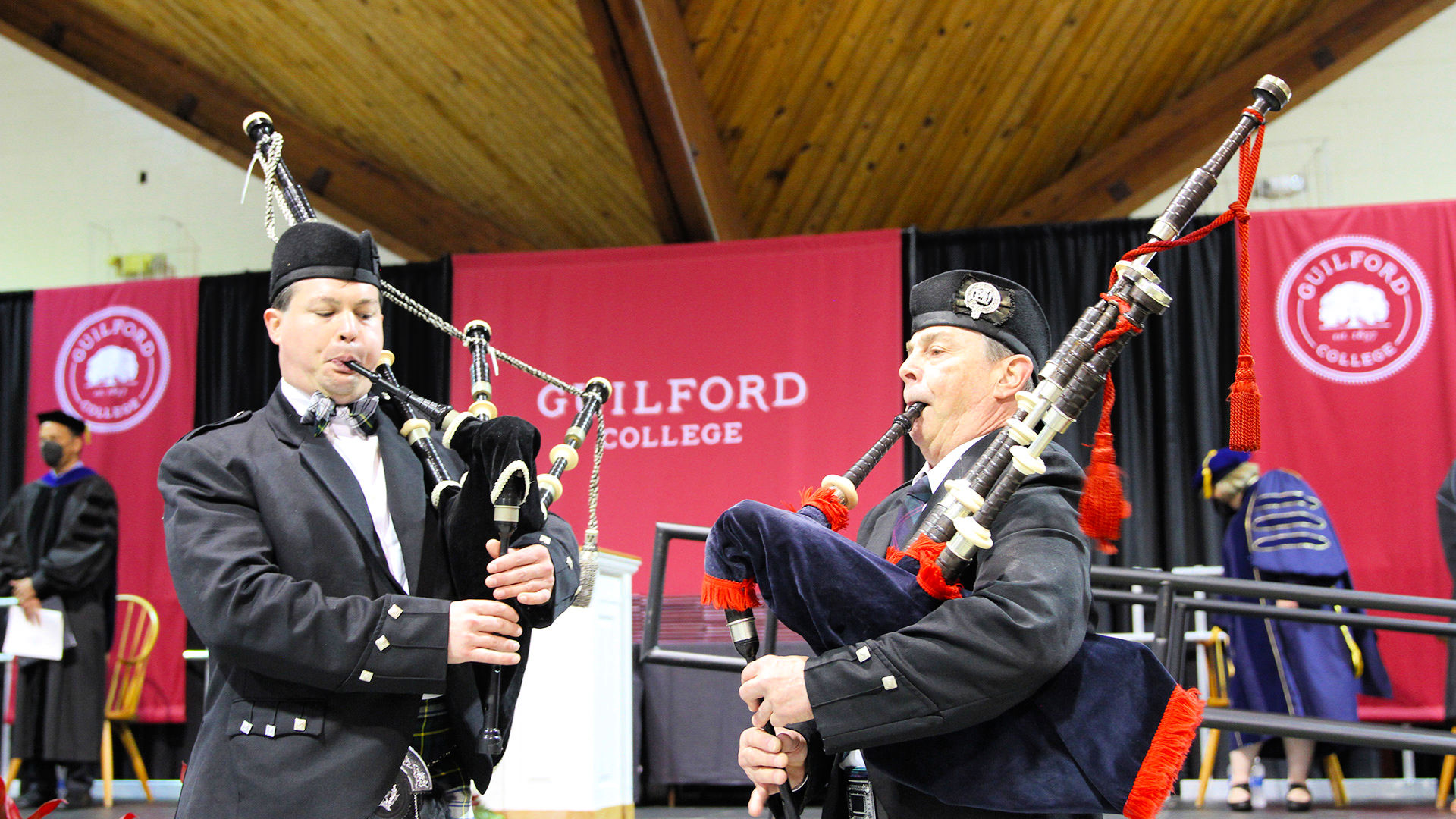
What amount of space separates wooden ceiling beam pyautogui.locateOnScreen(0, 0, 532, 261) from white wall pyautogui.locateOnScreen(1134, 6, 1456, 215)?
3924 millimetres

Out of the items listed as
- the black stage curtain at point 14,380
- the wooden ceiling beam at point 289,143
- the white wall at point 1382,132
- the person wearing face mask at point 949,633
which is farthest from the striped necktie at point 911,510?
the black stage curtain at point 14,380

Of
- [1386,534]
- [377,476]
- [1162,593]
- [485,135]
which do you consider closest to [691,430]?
[485,135]

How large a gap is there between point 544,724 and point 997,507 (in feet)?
9.31

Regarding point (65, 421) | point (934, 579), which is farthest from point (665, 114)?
point (934, 579)

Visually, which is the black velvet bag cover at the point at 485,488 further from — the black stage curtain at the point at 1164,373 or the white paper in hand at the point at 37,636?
the black stage curtain at the point at 1164,373

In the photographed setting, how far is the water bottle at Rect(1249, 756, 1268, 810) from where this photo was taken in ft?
16.3

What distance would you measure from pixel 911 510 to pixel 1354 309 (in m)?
4.95

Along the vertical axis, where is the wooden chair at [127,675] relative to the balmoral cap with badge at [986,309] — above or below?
below

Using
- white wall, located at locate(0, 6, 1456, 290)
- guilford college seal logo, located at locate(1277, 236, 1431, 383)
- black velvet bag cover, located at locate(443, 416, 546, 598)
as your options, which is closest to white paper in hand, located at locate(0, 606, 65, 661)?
white wall, located at locate(0, 6, 1456, 290)

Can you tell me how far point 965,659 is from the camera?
121 cm

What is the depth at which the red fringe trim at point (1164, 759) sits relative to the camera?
1.21 metres

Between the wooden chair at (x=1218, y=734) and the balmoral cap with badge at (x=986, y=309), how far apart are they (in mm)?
3554

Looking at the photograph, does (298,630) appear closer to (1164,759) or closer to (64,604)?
(1164,759)

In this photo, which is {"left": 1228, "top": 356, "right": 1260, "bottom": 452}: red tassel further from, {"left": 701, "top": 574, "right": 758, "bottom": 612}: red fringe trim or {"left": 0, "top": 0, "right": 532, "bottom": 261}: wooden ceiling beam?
{"left": 0, "top": 0, "right": 532, "bottom": 261}: wooden ceiling beam
